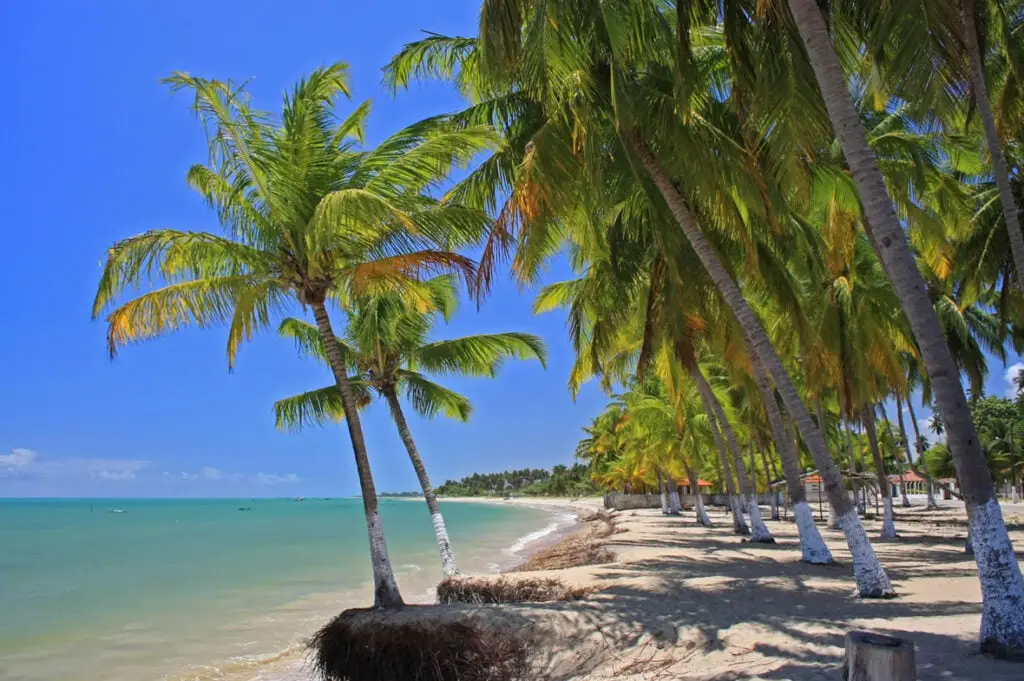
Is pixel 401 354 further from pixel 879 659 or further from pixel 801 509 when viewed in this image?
pixel 879 659

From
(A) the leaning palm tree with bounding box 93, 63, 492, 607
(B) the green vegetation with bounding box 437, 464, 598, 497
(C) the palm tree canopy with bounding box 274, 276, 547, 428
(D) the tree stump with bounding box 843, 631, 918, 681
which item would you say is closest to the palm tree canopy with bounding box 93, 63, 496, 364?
(A) the leaning palm tree with bounding box 93, 63, 492, 607

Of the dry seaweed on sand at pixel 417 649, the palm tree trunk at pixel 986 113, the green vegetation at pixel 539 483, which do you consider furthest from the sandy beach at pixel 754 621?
the green vegetation at pixel 539 483

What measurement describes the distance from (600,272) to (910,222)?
5.61 m

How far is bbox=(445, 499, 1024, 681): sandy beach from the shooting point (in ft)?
18.0

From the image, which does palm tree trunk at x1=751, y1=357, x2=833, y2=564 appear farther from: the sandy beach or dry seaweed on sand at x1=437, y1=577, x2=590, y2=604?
dry seaweed on sand at x1=437, y1=577, x2=590, y2=604

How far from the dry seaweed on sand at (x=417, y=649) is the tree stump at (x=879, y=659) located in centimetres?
446

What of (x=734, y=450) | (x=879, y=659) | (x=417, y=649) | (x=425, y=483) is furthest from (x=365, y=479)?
(x=734, y=450)

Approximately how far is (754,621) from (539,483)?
5955 inches

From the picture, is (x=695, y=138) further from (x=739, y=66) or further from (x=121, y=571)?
(x=121, y=571)

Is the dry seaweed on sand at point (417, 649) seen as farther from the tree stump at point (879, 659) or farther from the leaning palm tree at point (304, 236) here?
the tree stump at point (879, 659)

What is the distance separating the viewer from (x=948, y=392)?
5281 millimetres

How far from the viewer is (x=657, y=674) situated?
237 inches

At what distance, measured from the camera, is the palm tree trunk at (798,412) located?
795 cm

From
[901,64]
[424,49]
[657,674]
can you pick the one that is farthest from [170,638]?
[901,64]
